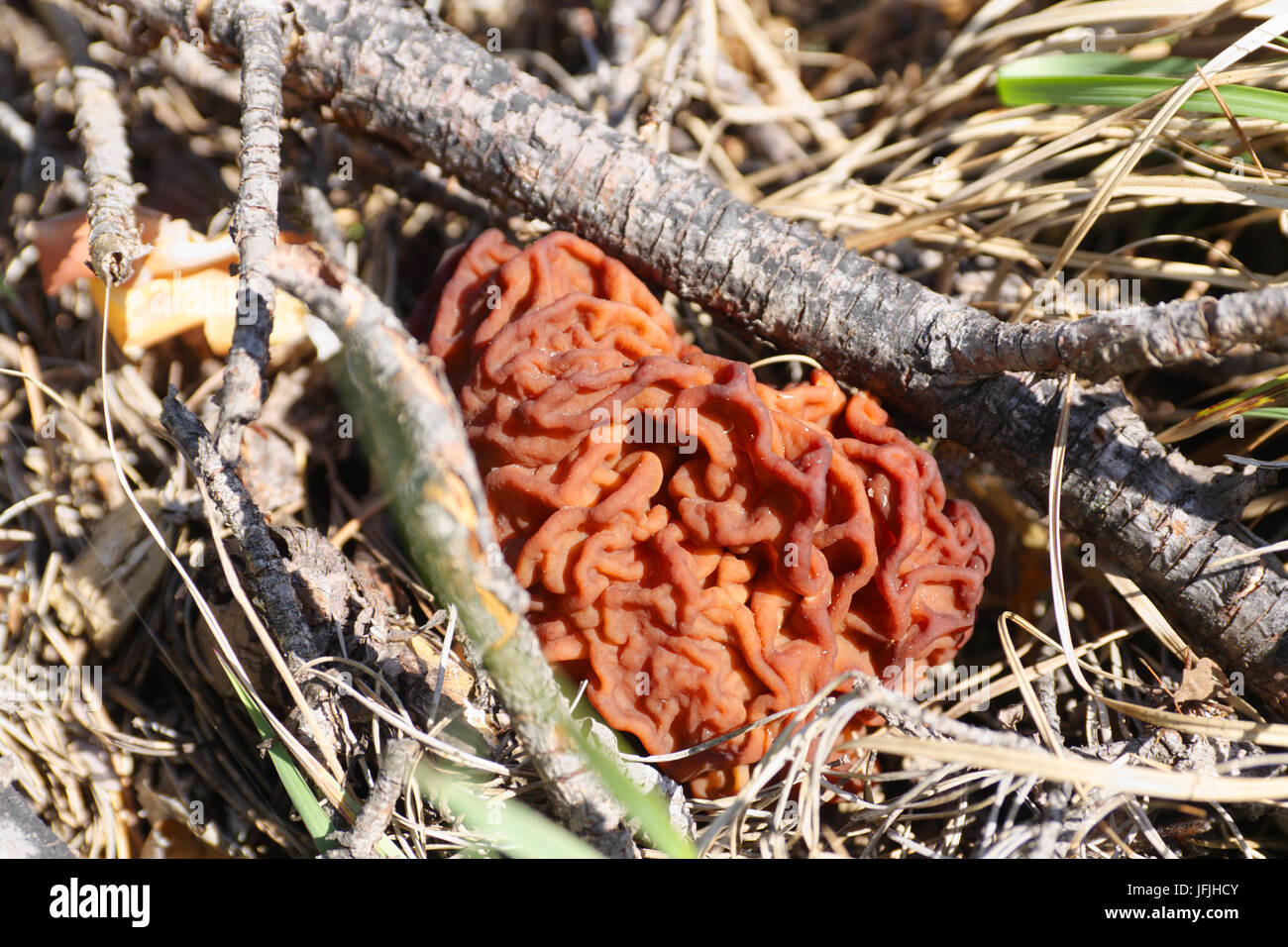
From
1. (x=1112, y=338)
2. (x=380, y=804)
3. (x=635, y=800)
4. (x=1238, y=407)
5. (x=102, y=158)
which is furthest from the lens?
(x=102, y=158)

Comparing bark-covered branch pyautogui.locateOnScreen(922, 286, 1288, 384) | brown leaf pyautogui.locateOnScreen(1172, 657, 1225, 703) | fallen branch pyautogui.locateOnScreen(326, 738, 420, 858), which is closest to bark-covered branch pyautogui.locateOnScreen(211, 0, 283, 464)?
fallen branch pyautogui.locateOnScreen(326, 738, 420, 858)

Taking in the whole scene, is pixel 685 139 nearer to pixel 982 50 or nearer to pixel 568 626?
pixel 982 50

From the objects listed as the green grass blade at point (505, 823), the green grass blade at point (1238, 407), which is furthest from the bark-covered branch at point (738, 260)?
the green grass blade at point (505, 823)

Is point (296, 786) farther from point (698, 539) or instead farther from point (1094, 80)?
point (1094, 80)

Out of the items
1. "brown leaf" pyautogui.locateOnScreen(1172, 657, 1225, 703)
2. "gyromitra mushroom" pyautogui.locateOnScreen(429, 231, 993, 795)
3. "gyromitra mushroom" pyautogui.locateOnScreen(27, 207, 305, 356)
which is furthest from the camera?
"gyromitra mushroom" pyautogui.locateOnScreen(27, 207, 305, 356)

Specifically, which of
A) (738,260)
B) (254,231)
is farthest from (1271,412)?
(254,231)

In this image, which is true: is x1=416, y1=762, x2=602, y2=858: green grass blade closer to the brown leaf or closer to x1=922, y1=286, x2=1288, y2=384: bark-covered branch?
x1=922, y1=286, x2=1288, y2=384: bark-covered branch

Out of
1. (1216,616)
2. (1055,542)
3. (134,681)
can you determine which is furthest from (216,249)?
(1216,616)

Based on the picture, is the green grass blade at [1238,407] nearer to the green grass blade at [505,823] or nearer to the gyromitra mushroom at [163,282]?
the green grass blade at [505,823]
